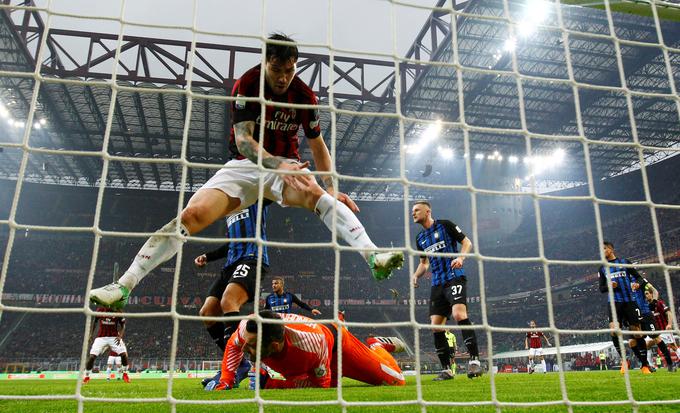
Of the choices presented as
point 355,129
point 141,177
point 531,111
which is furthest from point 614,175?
point 141,177

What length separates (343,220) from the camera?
9.73ft

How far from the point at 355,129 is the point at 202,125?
6.22 metres

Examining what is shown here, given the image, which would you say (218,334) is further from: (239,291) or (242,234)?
(242,234)

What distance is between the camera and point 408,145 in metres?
23.2

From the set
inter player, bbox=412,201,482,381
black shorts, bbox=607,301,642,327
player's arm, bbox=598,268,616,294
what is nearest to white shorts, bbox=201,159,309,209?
inter player, bbox=412,201,482,381

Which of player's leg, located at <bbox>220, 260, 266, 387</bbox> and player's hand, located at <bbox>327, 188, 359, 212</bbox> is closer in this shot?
player's hand, located at <bbox>327, 188, 359, 212</bbox>

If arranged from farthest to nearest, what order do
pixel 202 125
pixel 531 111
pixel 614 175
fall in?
pixel 614 175
pixel 531 111
pixel 202 125

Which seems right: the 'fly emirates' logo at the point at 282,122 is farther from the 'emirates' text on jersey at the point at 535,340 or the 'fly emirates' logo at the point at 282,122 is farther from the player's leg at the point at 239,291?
the 'emirates' text on jersey at the point at 535,340

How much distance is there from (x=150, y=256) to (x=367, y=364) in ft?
8.29

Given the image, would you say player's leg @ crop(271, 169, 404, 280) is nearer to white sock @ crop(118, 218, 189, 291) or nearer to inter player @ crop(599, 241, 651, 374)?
white sock @ crop(118, 218, 189, 291)

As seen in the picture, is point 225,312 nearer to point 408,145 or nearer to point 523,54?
point 523,54

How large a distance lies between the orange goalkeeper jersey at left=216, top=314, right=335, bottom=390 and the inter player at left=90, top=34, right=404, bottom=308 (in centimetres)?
114

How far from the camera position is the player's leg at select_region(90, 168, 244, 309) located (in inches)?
106

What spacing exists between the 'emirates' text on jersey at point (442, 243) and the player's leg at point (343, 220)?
3243mm
